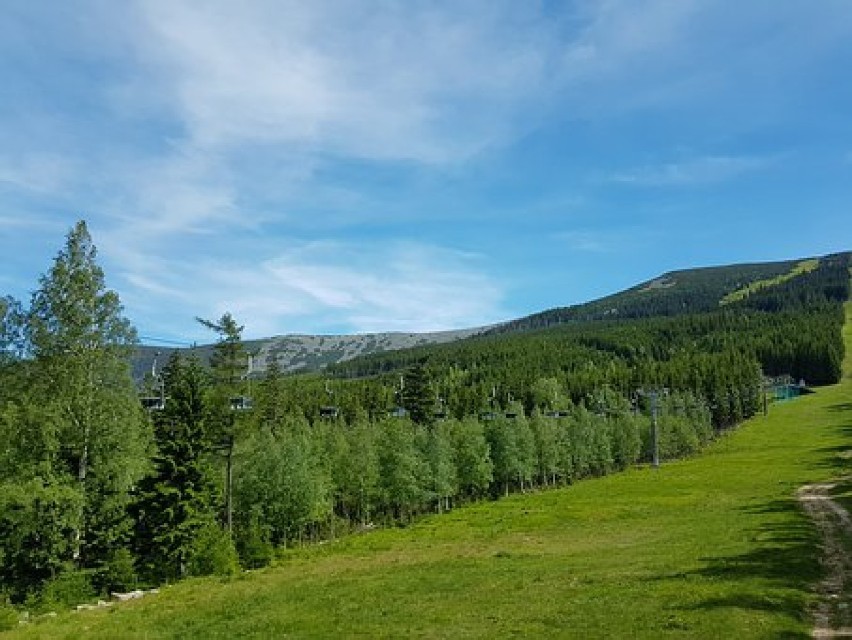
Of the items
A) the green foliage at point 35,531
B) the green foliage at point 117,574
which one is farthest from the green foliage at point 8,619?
the green foliage at point 117,574

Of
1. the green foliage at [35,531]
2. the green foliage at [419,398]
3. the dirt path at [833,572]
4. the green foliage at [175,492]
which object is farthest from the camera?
the green foliage at [419,398]

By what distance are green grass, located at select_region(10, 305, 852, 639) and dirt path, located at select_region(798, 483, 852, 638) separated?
596 mm

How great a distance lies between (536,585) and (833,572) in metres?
12.6

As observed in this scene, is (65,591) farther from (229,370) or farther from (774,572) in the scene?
(774,572)

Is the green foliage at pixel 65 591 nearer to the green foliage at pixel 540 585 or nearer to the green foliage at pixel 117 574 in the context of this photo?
the green foliage at pixel 117 574

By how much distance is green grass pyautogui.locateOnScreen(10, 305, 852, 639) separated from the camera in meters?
24.7

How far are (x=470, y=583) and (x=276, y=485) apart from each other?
40604mm

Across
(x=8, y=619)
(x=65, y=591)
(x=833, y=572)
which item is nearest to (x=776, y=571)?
Result: (x=833, y=572)

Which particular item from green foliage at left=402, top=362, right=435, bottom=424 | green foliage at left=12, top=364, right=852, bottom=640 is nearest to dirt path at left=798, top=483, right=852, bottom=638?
green foliage at left=12, top=364, right=852, bottom=640

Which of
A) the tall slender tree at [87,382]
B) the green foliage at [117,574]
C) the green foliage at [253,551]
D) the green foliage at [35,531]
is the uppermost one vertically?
the tall slender tree at [87,382]

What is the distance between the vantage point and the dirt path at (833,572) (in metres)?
21.9

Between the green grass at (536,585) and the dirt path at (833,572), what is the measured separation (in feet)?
1.96

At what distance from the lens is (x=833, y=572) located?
31016mm

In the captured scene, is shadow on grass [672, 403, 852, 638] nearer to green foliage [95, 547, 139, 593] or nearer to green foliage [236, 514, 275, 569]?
green foliage [95, 547, 139, 593]
